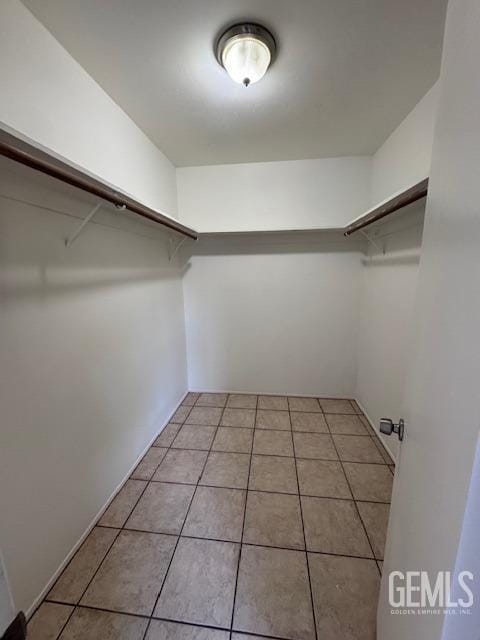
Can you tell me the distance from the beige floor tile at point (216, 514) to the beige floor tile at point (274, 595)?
5.3 inches

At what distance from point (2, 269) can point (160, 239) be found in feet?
4.61

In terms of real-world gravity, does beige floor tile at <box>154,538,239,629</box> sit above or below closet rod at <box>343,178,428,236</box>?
below

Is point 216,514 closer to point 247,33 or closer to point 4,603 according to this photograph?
point 4,603

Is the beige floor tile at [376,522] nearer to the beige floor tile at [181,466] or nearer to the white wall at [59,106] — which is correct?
the beige floor tile at [181,466]

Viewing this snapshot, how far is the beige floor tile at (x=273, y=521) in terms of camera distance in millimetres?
1335

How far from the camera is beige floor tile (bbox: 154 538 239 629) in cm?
105

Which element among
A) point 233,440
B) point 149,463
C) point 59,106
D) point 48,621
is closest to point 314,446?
point 233,440

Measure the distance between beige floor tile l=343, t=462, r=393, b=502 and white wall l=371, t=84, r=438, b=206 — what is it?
70.4 inches

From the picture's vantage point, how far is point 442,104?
0.63m

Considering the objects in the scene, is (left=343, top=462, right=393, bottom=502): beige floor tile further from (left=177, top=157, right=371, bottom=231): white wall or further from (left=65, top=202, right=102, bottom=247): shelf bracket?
(left=65, top=202, right=102, bottom=247): shelf bracket

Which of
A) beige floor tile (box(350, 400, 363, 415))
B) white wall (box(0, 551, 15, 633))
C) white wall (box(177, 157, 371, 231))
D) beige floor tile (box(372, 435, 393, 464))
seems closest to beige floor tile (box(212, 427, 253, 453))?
beige floor tile (box(372, 435, 393, 464))

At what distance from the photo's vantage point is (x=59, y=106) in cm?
119

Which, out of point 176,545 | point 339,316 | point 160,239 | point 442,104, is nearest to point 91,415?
point 176,545

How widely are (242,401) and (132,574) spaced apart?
168 cm
